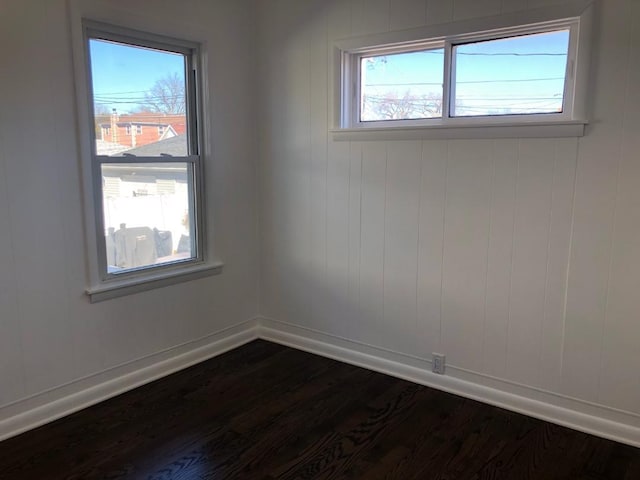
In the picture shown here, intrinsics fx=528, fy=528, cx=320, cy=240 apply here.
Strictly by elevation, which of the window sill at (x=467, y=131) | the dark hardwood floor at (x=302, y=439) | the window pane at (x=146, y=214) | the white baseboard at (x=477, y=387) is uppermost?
the window sill at (x=467, y=131)

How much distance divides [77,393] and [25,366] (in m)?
0.35

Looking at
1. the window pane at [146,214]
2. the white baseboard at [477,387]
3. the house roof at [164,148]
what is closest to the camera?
the white baseboard at [477,387]

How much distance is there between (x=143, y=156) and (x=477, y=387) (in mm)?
2400

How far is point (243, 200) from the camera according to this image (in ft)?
12.5

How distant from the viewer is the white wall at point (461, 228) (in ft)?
8.38

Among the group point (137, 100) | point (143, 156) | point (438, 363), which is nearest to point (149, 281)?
point (143, 156)

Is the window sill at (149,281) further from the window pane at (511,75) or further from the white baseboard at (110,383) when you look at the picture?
the window pane at (511,75)

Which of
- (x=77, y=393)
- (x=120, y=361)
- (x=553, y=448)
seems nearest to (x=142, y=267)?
(x=120, y=361)

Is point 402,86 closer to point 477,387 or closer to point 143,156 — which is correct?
point 143,156

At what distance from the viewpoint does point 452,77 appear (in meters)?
3.01

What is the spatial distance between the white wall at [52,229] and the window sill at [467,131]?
0.98 metres

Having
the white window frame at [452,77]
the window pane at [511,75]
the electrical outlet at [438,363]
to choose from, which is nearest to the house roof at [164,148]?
the white window frame at [452,77]

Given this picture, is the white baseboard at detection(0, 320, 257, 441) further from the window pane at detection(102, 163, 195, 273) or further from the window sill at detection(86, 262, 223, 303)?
the window pane at detection(102, 163, 195, 273)

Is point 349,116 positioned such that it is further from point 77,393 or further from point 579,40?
point 77,393
